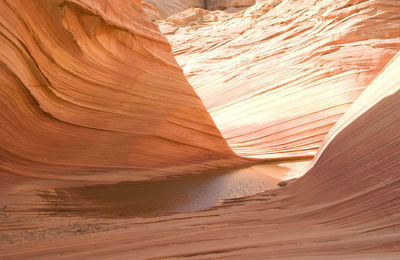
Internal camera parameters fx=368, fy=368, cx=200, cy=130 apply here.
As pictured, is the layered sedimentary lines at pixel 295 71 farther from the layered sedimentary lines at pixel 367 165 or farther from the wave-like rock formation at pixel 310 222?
the wave-like rock formation at pixel 310 222

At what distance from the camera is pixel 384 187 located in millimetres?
2219

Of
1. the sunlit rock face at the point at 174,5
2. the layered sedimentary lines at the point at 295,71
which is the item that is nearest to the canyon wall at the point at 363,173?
the layered sedimentary lines at the point at 295,71

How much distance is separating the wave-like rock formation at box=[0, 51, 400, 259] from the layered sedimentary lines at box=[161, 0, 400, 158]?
241 centimetres

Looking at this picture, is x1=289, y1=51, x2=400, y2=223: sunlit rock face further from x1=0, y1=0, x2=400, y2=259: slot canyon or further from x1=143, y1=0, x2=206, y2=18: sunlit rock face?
x1=143, y1=0, x2=206, y2=18: sunlit rock face

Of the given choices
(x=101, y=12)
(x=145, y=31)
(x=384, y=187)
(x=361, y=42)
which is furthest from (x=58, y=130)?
(x=361, y=42)

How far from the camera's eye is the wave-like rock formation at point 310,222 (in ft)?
5.64

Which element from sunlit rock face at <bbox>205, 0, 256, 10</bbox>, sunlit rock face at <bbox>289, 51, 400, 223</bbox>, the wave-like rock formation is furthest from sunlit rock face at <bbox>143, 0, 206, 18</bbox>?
the wave-like rock formation

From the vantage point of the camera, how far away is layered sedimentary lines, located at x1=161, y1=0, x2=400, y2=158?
615 cm

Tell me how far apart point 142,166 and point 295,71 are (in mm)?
4825

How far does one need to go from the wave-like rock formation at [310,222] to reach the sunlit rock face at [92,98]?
1055 millimetres

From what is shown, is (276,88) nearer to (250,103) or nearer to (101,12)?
(250,103)

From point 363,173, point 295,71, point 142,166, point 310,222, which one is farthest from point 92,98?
point 295,71

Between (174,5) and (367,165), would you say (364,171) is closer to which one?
(367,165)

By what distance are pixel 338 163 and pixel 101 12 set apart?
2.39 metres
